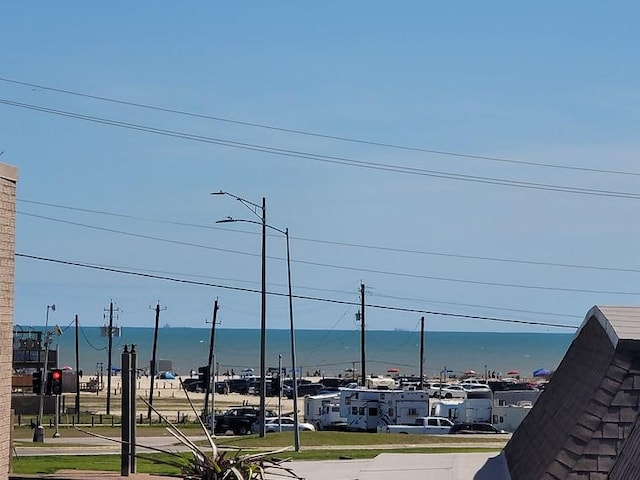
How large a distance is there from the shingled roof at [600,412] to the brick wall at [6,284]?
→ 7.80 metres

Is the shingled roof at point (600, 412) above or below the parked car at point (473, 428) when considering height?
above

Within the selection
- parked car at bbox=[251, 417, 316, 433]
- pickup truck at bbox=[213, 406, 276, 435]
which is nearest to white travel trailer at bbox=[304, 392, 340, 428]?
parked car at bbox=[251, 417, 316, 433]

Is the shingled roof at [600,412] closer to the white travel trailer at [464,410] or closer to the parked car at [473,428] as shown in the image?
the parked car at [473,428]

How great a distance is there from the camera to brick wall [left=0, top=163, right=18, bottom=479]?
17.1 meters

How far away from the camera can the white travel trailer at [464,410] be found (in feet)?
219

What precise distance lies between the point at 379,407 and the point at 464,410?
624 cm

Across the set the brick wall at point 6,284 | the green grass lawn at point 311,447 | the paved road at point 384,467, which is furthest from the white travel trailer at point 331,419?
the brick wall at point 6,284

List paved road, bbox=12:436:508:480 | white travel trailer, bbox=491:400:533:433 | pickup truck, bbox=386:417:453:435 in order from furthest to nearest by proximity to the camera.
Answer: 1. white travel trailer, bbox=491:400:533:433
2. pickup truck, bbox=386:417:453:435
3. paved road, bbox=12:436:508:480

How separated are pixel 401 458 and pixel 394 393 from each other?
97.4 ft

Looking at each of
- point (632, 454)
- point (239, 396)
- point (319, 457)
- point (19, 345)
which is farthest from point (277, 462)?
point (239, 396)

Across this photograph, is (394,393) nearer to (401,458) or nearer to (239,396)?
(401,458)

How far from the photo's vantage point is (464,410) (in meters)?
67.6

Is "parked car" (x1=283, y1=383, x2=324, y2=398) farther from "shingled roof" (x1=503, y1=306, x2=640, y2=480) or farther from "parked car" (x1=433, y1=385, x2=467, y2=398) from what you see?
"shingled roof" (x1=503, y1=306, x2=640, y2=480)

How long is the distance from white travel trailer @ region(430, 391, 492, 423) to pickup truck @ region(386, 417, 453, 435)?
551 centimetres
